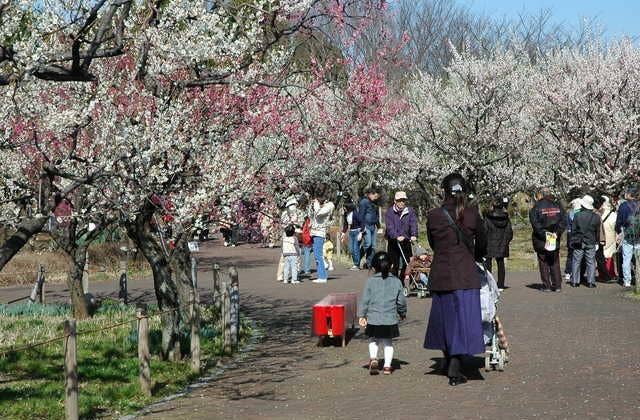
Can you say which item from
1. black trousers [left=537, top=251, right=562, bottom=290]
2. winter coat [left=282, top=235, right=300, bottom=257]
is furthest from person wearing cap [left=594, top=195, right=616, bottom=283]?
winter coat [left=282, top=235, right=300, bottom=257]

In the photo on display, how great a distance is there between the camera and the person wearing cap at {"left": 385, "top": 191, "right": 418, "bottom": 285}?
1819 cm

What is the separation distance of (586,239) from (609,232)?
3.86ft

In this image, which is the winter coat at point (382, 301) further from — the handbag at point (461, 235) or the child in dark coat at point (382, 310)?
the handbag at point (461, 235)

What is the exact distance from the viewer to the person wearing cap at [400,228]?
1819cm

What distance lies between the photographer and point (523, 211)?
48156mm

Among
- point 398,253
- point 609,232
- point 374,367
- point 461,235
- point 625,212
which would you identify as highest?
point 625,212

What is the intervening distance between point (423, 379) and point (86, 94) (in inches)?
238

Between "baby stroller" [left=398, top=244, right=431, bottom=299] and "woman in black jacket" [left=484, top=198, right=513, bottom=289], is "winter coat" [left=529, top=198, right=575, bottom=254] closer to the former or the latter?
"woman in black jacket" [left=484, top=198, right=513, bottom=289]

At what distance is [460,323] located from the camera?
9977 mm

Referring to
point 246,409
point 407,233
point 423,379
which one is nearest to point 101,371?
point 246,409

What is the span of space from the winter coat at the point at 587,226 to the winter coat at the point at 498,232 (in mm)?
1499

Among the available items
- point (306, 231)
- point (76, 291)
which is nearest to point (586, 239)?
point (306, 231)

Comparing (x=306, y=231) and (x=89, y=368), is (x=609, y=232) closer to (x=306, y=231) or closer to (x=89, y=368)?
(x=306, y=231)

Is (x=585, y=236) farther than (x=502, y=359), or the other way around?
(x=585, y=236)
